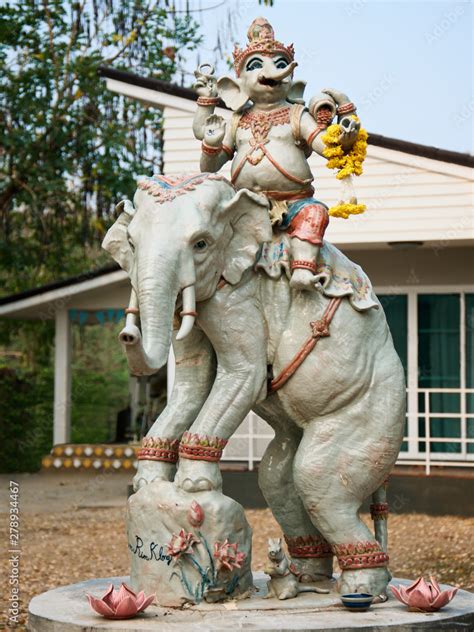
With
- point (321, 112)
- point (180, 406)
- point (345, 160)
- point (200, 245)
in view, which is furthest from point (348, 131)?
point (180, 406)

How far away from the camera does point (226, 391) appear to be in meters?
4.68

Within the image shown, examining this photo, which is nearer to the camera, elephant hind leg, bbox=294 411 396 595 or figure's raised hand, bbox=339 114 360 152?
figure's raised hand, bbox=339 114 360 152

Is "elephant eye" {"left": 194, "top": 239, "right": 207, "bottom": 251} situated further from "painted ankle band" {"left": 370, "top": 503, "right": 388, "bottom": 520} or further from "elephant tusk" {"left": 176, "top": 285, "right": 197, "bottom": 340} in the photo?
"painted ankle band" {"left": 370, "top": 503, "right": 388, "bottom": 520}

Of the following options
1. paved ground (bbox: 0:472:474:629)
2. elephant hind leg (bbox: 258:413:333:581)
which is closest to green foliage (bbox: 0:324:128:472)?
paved ground (bbox: 0:472:474:629)

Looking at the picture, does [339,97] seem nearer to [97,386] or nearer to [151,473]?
[151,473]

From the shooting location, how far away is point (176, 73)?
17.5 meters

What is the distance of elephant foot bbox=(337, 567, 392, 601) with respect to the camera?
15.3 ft

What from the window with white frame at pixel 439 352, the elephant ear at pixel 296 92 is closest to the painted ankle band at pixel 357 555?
the elephant ear at pixel 296 92

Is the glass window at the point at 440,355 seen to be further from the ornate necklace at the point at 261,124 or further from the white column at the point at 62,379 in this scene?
the ornate necklace at the point at 261,124

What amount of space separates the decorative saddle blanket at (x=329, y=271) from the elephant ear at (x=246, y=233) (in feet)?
0.23

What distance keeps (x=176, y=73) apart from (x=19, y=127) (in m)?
2.78

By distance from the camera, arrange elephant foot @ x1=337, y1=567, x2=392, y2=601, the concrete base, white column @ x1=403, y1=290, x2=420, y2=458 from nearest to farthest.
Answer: the concrete base, elephant foot @ x1=337, y1=567, x2=392, y2=601, white column @ x1=403, y1=290, x2=420, y2=458

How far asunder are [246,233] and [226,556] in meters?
1.36

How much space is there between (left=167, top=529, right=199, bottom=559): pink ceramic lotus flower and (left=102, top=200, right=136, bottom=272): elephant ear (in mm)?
1117
